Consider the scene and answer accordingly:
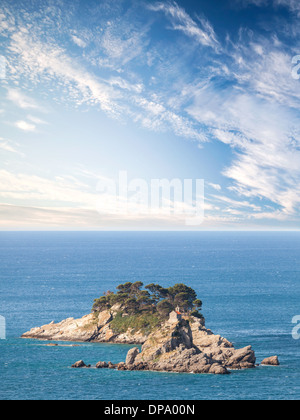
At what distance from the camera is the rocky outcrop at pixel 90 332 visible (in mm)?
88438

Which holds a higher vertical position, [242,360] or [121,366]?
[242,360]

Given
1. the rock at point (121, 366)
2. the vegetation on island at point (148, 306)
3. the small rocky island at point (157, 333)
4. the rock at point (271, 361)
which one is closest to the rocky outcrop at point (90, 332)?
the small rocky island at point (157, 333)

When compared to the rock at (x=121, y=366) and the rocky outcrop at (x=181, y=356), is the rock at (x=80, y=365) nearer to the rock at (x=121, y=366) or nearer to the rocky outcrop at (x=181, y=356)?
the rocky outcrop at (x=181, y=356)

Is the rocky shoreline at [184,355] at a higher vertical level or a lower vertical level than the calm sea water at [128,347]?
higher

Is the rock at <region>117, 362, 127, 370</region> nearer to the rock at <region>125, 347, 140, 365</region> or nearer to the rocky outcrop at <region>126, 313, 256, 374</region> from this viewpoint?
the rock at <region>125, 347, 140, 365</region>

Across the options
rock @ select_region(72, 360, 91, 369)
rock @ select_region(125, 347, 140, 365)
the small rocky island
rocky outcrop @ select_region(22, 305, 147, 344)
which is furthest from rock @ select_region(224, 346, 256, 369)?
rock @ select_region(72, 360, 91, 369)

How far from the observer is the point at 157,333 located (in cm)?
7581

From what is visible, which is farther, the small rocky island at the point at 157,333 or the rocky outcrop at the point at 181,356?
the small rocky island at the point at 157,333

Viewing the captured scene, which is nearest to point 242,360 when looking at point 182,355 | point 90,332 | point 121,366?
point 182,355

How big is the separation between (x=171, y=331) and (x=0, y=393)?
2928 centimetres

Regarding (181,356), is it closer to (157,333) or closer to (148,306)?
(157,333)

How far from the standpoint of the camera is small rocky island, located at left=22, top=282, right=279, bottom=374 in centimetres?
6962

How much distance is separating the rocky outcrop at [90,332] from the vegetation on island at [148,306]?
1324 millimetres

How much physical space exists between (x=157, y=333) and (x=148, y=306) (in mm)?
18280
